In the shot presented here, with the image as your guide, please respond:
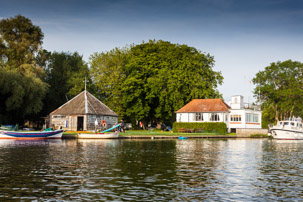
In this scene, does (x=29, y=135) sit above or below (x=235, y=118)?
below

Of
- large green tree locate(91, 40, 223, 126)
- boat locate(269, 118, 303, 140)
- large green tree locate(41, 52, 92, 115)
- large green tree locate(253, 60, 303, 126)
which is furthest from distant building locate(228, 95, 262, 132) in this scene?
large green tree locate(41, 52, 92, 115)

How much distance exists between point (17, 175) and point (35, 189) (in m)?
4.08

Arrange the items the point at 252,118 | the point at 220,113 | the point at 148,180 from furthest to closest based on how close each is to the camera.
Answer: the point at 252,118
the point at 220,113
the point at 148,180

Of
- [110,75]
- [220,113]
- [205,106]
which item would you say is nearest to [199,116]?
[205,106]

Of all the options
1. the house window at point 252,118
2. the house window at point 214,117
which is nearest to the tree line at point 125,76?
the house window at point 214,117

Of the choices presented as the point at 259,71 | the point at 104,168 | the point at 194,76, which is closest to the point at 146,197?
the point at 104,168

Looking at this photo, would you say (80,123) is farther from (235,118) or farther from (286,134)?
(286,134)

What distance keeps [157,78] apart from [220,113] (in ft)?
52.0

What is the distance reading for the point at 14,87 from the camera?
2586 inches

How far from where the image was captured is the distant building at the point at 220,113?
78.1 m

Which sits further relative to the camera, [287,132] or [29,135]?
[287,132]

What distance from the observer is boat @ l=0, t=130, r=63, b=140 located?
53.0 m

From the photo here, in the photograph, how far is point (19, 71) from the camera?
74625 millimetres

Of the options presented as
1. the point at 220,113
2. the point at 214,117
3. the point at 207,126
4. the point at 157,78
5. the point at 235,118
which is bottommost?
the point at 207,126
